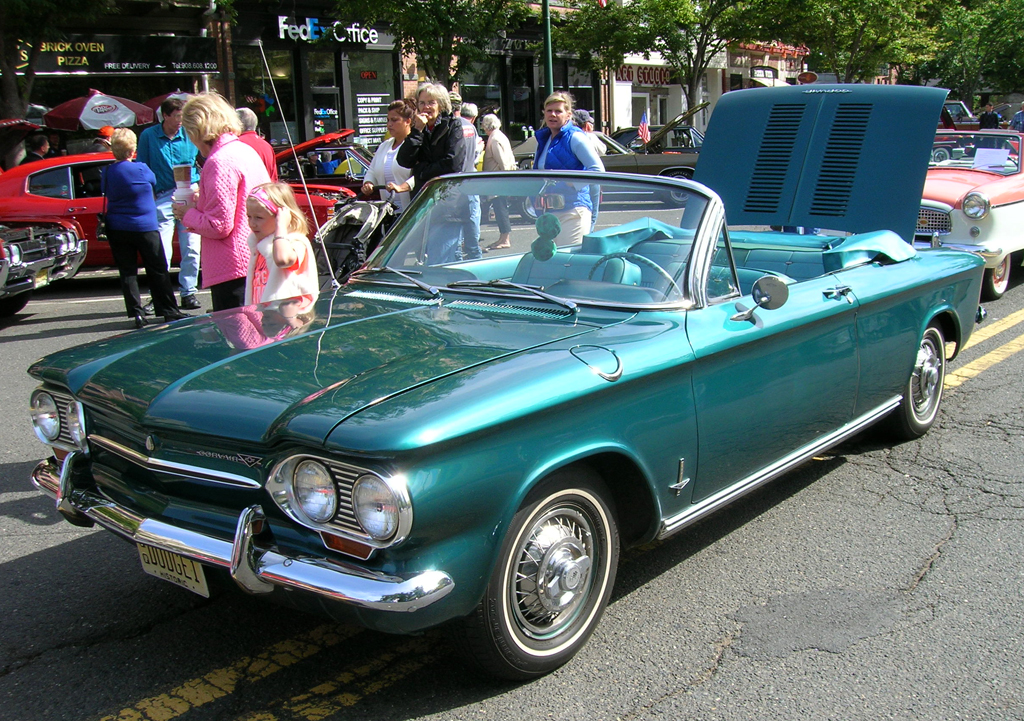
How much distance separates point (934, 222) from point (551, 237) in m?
6.34

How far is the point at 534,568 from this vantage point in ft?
9.88

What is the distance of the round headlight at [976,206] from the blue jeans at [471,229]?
20.2 ft

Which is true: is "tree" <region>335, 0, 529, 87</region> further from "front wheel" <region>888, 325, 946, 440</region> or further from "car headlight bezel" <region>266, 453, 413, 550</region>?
"car headlight bezel" <region>266, 453, 413, 550</region>

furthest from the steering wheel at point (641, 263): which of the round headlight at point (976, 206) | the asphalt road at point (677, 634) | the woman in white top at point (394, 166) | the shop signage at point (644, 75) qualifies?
the shop signage at point (644, 75)

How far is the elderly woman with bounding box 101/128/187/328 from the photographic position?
827cm

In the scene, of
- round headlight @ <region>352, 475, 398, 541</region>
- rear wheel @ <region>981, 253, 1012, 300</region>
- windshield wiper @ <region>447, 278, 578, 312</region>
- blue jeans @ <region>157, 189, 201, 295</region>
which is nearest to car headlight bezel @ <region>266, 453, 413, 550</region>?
round headlight @ <region>352, 475, 398, 541</region>

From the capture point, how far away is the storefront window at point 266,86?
23109mm

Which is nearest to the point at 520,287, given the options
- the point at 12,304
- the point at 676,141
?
the point at 12,304

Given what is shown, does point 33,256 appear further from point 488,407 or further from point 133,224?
point 488,407

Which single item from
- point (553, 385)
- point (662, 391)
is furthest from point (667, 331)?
point (553, 385)

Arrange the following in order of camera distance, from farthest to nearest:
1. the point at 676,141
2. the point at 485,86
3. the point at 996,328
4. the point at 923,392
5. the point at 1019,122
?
the point at 485,86
the point at 1019,122
the point at 676,141
the point at 996,328
the point at 923,392

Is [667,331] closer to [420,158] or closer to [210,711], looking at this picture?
[210,711]

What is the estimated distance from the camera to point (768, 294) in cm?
367

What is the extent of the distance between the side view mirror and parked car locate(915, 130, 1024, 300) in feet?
17.9
